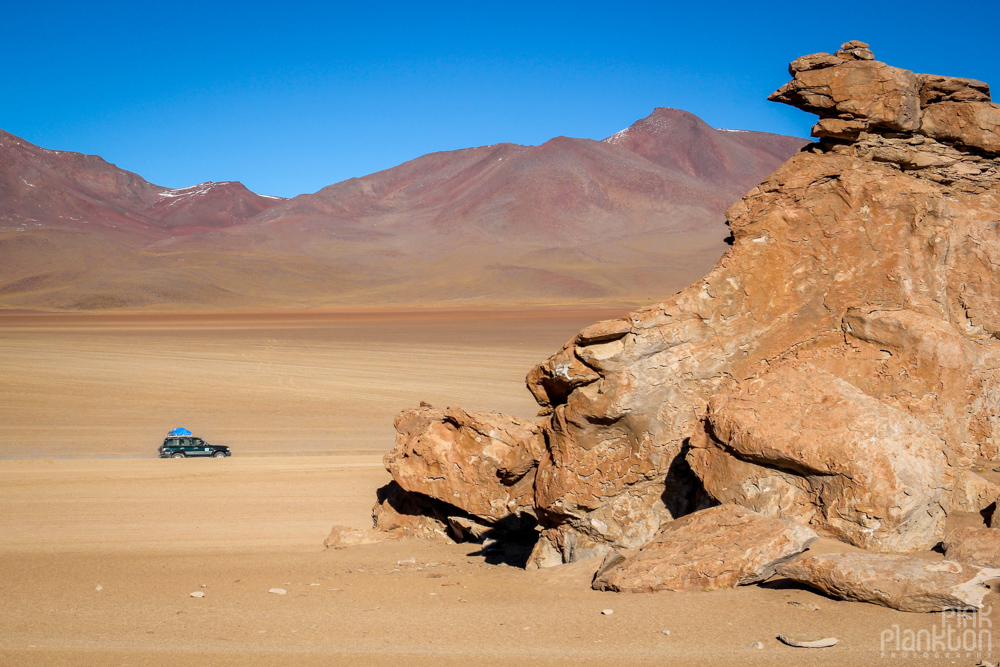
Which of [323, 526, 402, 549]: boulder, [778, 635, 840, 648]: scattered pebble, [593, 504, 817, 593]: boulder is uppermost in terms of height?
[593, 504, 817, 593]: boulder

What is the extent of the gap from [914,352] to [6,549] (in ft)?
29.6

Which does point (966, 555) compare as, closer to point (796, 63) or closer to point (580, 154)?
point (796, 63)

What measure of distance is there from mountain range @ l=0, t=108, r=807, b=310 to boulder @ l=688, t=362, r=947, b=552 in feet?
259

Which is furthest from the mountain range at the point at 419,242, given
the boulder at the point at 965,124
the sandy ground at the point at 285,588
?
the boulder at the point at 965,124

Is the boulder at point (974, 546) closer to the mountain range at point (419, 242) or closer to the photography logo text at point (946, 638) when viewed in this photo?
the photography logo text at point (946, 638)

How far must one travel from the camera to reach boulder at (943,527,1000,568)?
16.0 ft

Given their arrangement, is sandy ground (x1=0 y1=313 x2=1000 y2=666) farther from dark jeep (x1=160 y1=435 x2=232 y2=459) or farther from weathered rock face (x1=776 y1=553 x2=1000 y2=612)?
dark jeep (x1=160 y1=435 x2=232 y2=459)

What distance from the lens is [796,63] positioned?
7.82m

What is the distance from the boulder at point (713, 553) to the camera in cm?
477

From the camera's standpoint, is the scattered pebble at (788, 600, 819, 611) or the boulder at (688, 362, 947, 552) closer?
the scattered pebble at (788, 600, 819, 611)

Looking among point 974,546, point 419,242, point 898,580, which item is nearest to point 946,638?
point 898,580

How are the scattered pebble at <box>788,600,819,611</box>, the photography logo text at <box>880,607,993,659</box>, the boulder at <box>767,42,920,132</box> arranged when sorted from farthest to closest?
the boulder at <box>767,42,920,132</box>, the scattered pebble at <box>788,600,819,611</box>, the photography logo text at <box>880,607,993,659</box>

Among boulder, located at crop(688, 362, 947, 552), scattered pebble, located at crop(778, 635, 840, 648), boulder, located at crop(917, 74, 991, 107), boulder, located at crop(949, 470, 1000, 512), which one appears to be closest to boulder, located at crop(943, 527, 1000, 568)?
boulder, located at crop(688, 362, 947, 552)

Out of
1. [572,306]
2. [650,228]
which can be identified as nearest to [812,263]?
[572,306]
